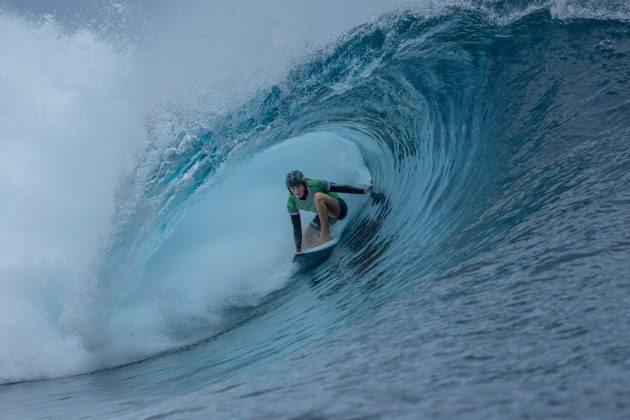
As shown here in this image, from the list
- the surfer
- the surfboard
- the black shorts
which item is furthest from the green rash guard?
the surfboard

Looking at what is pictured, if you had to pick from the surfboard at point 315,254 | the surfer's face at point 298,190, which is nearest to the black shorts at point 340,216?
the surfboard at point 315,254

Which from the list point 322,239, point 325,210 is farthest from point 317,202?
point 322,239

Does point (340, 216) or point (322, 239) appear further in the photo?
point (340, 216)

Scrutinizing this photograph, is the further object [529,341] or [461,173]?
[461,173]

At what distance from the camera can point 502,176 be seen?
200 inches

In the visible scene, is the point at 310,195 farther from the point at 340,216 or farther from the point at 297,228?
the point at 340,216

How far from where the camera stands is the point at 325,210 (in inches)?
314

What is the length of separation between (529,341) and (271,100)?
7.37m

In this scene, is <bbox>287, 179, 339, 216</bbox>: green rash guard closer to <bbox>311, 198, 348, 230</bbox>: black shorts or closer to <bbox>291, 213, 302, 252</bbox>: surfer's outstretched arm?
<bbox>291, 213, 302, 252</bbox>: surfer's outstretched arm

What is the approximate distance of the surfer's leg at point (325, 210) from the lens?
7.94 metres

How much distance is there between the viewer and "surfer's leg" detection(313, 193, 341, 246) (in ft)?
26.1

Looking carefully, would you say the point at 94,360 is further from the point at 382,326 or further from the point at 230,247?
the point at 382,326

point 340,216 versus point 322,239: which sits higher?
point 340,216

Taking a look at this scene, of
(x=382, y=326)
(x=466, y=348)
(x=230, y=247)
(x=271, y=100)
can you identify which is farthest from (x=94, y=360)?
(x=466, y=348)
